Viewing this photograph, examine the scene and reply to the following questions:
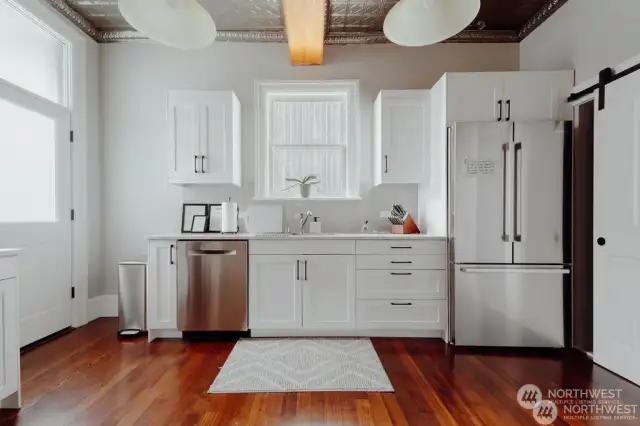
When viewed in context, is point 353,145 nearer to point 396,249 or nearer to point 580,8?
point 396,249

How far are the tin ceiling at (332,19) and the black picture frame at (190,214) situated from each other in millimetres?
1712

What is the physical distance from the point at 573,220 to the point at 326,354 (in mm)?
2170

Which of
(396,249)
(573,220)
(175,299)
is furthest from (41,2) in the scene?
(573,220)

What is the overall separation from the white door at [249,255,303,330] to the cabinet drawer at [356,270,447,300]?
539mm

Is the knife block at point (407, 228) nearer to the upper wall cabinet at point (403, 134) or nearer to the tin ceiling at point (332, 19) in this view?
the upper wall cabinet at point (403, 134)

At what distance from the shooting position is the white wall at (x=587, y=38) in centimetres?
279

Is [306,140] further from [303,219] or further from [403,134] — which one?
[403,134]

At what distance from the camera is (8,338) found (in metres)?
2.18

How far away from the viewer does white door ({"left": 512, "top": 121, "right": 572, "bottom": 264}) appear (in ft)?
10.6

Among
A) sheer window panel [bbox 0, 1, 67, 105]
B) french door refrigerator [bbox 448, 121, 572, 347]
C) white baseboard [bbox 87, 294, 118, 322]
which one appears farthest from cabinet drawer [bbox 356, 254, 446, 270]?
sheer window panel [bbox 0, 1, 67, 105]

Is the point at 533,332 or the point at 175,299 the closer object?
the point at 533,332

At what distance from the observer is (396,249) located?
354 centimetres

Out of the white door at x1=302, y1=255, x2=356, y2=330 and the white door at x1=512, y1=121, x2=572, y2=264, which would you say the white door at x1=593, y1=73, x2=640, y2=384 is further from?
the white door at x1=302, y1=255, x2=356, y2=330

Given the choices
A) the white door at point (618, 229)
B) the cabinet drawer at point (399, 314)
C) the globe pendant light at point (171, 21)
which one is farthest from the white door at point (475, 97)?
the globe pendant light at point (171, 21)
